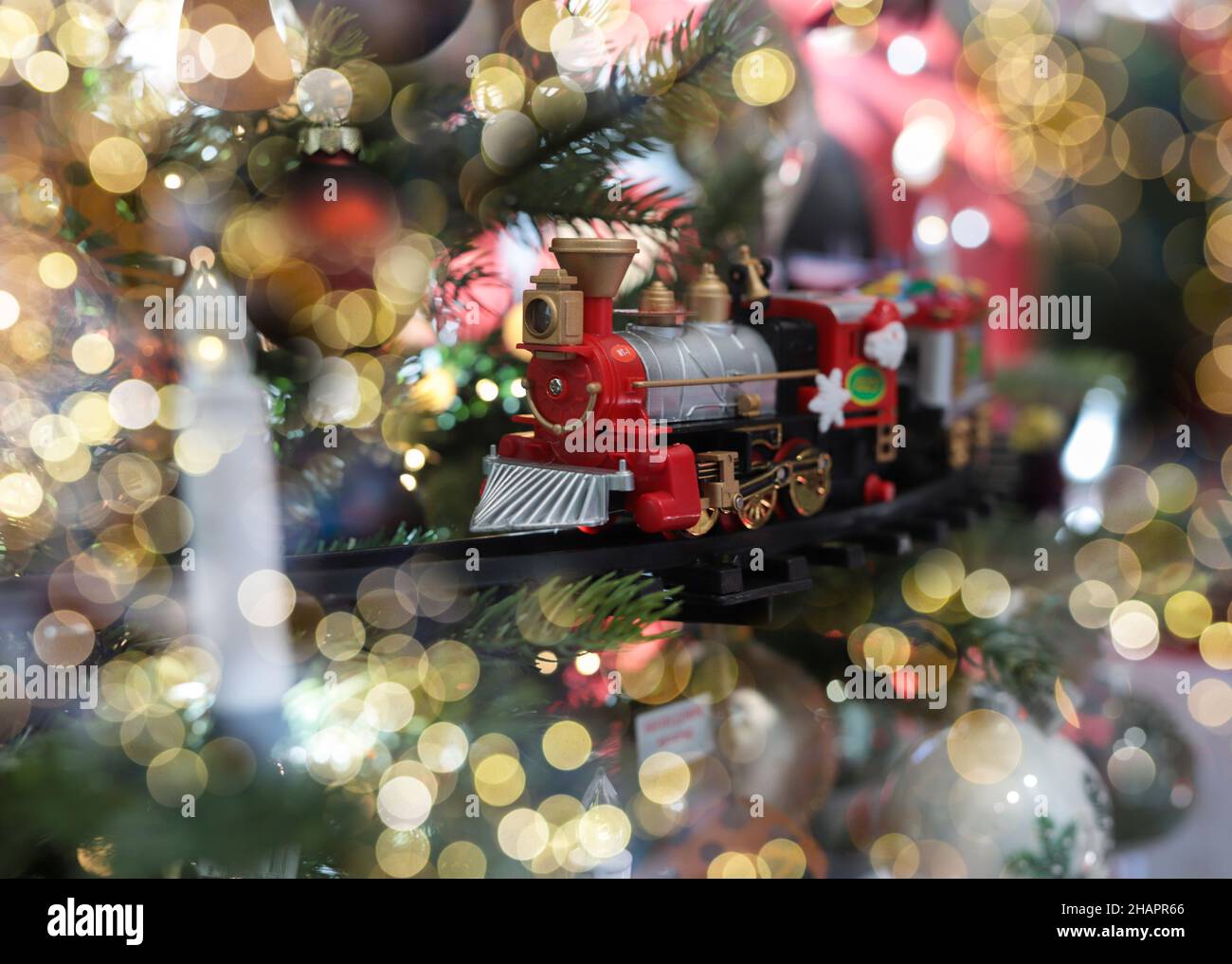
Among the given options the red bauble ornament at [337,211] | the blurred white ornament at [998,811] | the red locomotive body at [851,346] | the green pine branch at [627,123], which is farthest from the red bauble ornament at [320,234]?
the blurred white ornament at [998,811]

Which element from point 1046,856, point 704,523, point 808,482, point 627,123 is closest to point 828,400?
point 808,482

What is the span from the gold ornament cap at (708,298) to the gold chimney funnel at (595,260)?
10cm

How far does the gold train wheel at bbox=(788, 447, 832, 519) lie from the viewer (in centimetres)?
84

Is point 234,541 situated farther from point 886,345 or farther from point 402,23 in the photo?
point 886,345

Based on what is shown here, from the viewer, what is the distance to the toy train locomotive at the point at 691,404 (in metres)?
0.70

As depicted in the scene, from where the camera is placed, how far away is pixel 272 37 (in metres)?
0.64

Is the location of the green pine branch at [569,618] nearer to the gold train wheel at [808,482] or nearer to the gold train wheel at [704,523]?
the gold train wheel at [704,523]

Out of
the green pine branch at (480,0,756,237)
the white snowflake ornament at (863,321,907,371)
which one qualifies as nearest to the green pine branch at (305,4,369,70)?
the green pine branch at (480,0,756,237)

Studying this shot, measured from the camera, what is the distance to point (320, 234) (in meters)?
0.68

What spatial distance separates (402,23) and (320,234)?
0.49 ft

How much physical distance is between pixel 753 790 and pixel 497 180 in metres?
0.59

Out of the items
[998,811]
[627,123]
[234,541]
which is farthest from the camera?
[998,811]
